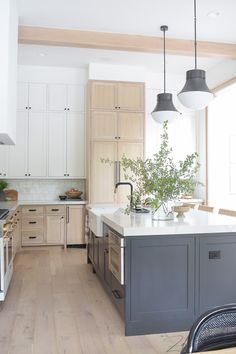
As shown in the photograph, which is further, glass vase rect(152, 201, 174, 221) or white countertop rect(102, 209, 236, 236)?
glass vase rect(152, 201, 174, 221)

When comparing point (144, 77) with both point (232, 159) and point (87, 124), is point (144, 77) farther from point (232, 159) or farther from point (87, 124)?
point (232, 159)

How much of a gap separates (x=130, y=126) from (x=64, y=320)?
156 inches

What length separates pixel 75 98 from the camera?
21.7ft

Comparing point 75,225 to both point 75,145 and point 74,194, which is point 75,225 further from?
point 75,145

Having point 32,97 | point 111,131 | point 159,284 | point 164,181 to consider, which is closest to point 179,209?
point 164,181

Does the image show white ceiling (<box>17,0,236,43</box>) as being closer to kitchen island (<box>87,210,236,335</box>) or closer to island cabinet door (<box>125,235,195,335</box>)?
kitchen island (<box>87,210,236,335</box>)

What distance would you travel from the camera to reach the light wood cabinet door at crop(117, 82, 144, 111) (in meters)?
6.36

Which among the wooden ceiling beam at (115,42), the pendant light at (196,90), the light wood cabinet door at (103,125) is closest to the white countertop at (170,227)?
the pendant light at (196,90)

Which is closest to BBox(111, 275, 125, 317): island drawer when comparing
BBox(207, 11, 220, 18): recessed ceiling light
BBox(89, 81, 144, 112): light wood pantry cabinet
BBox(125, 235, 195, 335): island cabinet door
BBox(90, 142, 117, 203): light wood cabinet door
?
BBox(125, 235, 195, 335): island cabinet door

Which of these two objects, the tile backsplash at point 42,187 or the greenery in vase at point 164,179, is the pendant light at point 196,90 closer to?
the greenery in vase at point 164,179

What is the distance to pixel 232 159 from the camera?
6.57 metres

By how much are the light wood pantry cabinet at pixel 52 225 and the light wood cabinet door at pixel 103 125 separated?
131cm

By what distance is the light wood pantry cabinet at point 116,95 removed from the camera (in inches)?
247

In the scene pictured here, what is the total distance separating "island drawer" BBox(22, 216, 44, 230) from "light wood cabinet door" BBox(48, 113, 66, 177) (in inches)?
33.6
